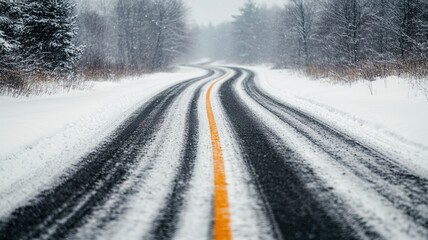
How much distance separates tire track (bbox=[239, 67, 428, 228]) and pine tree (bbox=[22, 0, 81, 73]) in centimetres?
1306

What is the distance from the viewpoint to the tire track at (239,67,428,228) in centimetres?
250

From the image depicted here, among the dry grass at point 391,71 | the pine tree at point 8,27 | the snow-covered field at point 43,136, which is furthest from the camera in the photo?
the pine tree at point 8,27

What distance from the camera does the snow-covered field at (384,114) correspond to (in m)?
4.12

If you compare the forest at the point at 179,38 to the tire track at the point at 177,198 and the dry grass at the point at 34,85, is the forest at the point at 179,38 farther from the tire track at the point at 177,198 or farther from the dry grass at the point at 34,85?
the tire track at the point at 177,198

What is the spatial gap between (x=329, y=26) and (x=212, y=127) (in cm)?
1955

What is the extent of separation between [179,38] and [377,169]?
3647cm

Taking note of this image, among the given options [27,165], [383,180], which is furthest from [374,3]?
[27,165]

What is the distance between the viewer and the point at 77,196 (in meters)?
2.84

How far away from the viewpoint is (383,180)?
301 centimetres

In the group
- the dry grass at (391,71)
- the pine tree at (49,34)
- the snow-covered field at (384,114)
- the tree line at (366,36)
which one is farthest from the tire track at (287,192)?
the pine tree at (49,34)

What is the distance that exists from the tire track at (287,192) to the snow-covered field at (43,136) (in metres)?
2.50

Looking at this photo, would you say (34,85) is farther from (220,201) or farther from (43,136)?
(220,201)

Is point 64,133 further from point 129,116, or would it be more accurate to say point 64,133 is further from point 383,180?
point 383,180

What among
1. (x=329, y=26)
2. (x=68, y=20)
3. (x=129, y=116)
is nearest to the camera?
(x=129, y=116)
